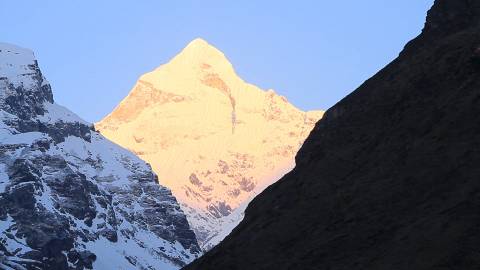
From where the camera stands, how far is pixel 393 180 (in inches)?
2251

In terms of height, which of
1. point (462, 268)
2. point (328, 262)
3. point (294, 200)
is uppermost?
point (294, 200)

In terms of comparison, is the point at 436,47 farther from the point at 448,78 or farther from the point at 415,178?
the point at 415,178

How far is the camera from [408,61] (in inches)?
2594

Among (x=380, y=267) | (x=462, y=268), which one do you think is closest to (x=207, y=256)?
(x=380, y=267)

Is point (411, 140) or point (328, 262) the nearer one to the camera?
point (328, 262)

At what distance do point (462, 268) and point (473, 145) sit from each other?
881 cm

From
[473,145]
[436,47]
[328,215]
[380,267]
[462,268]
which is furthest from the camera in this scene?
[436,47]

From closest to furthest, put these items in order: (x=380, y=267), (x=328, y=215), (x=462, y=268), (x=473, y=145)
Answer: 1. (x=462, y=268)
2. (x=380, y=267)
3. (x=473, y=145)
4. (x=328, y=215)

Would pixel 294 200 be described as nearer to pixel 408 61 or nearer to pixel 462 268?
pixel 408 61

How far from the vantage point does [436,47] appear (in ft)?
211

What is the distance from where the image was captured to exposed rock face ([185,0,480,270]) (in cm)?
5197

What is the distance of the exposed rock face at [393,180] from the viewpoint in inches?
2046

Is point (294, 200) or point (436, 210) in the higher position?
point (294, 200)

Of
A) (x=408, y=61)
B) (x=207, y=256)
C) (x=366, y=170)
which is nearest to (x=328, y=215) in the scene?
(x=366, y=170)
